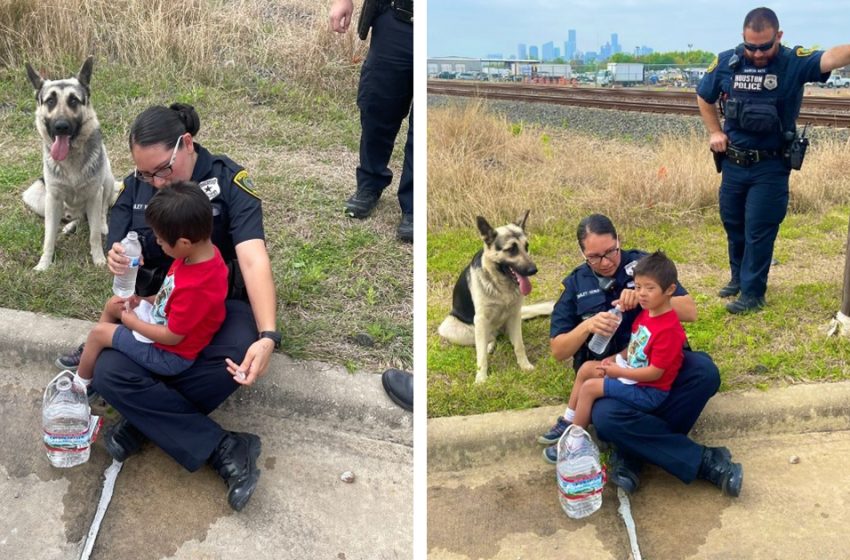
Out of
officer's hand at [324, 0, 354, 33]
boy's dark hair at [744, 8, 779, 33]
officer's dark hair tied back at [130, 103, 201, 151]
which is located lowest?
officer's dark hair tied back at [130, 103, 201, 151]

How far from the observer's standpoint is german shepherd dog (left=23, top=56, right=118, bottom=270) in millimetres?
4043

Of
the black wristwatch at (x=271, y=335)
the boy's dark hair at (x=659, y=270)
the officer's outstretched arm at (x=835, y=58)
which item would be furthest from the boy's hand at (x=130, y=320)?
the officer's outstretched arm at (x=835, y=58)

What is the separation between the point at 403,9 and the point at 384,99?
526mm

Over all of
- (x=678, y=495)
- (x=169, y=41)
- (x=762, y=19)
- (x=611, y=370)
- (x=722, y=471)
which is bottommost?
(x=678, y=495)

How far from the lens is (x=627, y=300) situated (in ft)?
9.95

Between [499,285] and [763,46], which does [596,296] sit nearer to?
[499,285]

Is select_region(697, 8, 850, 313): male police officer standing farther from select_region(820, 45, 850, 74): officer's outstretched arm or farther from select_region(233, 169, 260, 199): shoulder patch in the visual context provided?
select_region(233, 169, 260, 199): shoulder patch

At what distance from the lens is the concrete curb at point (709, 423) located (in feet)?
11.0

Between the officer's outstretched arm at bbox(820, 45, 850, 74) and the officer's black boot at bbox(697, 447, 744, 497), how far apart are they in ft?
6.87

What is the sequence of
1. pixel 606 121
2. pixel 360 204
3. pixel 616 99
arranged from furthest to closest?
pixel 616 99 < pixel 606 121 < pixel 360 204

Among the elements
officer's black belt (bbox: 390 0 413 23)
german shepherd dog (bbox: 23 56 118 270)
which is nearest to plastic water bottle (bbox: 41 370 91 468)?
german shepherd dog (bbox: 23 56 118 270)

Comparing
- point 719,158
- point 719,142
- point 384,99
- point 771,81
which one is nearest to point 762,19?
point 771,81

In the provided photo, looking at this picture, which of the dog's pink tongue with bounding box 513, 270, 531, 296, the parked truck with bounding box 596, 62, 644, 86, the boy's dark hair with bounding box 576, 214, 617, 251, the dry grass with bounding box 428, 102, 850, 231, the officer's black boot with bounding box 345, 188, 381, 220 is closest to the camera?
the boy's dark hair with bounding box 576, 214, 617, 251

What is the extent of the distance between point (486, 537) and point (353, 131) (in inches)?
164
